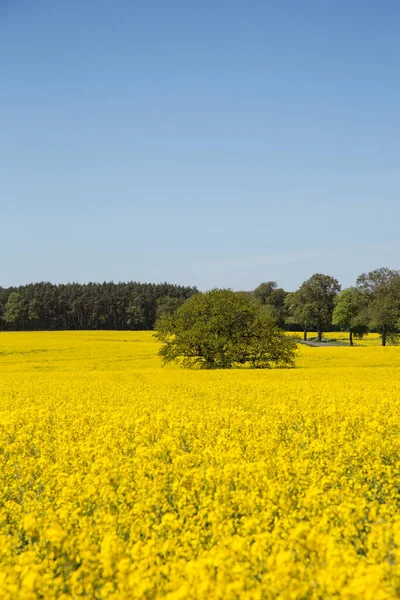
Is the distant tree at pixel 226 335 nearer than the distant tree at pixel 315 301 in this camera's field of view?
Yes

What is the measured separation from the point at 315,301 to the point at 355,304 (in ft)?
32.1

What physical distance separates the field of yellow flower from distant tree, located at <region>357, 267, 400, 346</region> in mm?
53205

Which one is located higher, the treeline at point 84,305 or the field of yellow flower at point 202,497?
the treeline at point 84,305

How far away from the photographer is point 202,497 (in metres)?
7.25

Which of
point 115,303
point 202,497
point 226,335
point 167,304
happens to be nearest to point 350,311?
point 226,335

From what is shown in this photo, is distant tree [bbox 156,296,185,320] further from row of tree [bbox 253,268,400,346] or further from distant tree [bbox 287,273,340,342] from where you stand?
distant tree [bbox 287,273,340,342]

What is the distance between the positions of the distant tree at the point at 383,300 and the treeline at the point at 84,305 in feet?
189

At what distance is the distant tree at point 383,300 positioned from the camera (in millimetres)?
67188

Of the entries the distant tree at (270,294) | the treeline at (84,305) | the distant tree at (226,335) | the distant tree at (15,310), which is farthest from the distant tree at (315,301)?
the distant tree at (15,310)

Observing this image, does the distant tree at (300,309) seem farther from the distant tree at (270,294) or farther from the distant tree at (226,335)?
the distant tree at (226,335)

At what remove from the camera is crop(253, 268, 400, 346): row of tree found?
68062mm

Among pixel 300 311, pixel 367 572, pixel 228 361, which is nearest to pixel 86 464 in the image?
pixel 367 572

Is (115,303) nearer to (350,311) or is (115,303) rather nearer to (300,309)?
(300,309)

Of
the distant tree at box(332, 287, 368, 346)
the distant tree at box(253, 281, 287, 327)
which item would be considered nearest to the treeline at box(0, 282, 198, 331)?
the distant tree at box(253, 281, 287, 327)
